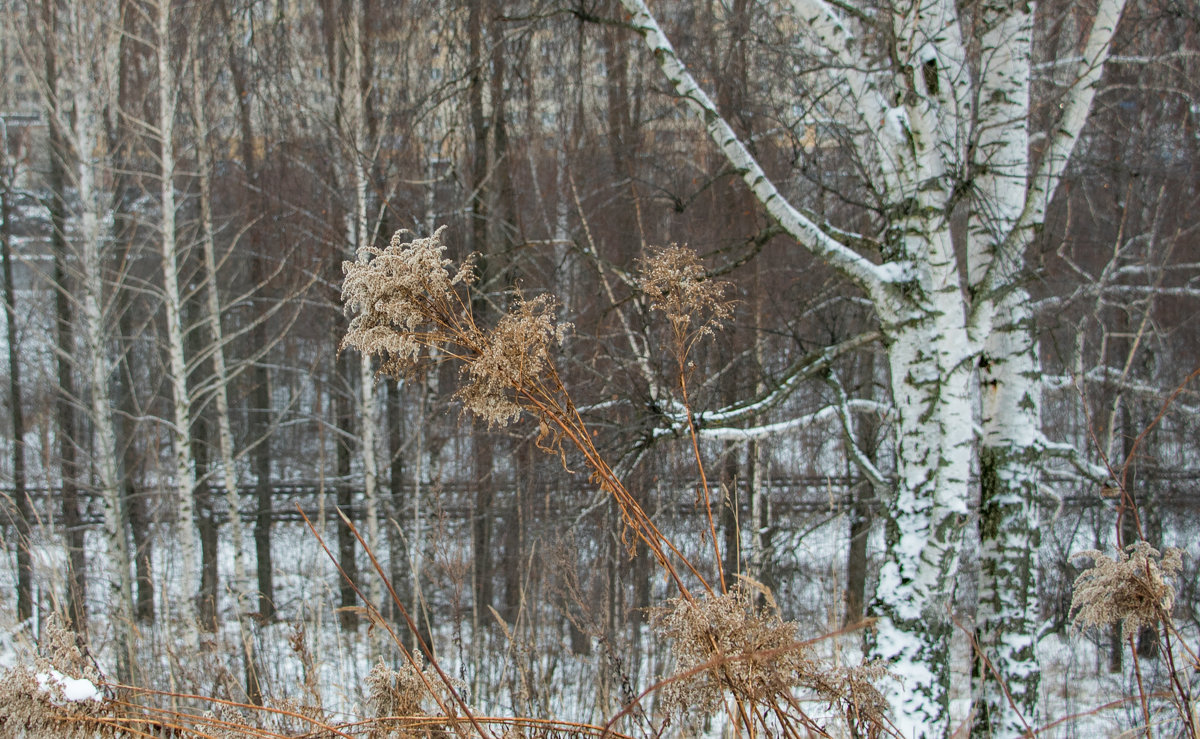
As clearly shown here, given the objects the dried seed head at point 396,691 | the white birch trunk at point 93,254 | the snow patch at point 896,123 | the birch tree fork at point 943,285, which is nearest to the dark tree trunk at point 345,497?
the white birch trunk at point 93,254

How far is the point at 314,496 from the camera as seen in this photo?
12227mm

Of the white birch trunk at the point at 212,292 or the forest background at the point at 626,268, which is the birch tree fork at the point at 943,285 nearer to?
the forest background at the point at 626,268

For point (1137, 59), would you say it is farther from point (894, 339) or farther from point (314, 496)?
point (314, 496)

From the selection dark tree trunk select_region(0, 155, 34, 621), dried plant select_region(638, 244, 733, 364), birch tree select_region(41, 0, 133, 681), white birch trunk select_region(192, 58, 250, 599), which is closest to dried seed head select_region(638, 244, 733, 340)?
dried plant select_region(638, 244, 733, 364)

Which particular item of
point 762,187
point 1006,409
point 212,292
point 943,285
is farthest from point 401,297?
point 212,292

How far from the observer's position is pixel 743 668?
0.96 meters

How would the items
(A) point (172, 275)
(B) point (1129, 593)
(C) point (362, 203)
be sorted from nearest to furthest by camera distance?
(B) point (1129, 593) → (A) point (172, 275) → (C) point (362, 203)

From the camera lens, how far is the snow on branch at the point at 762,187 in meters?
4.02

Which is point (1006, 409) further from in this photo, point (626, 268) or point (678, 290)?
point (678, 290)

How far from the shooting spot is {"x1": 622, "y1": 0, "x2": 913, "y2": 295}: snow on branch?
158 inches

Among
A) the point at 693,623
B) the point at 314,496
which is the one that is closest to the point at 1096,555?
the point at 693,623

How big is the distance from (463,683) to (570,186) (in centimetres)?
701

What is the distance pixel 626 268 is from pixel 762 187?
2.83 metres

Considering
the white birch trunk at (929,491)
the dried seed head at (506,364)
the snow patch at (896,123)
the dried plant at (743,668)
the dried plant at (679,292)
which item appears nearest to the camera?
the dried plant at (743,668)
